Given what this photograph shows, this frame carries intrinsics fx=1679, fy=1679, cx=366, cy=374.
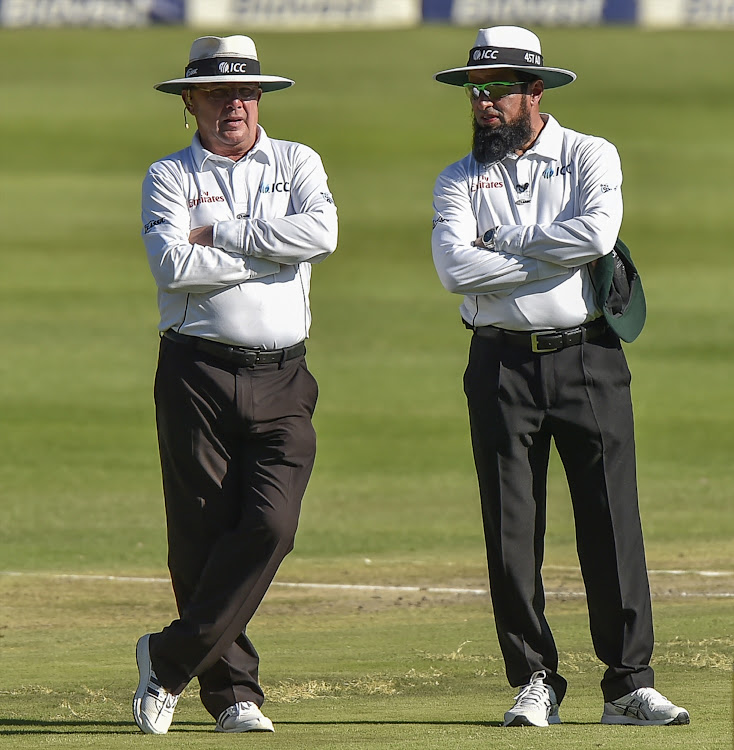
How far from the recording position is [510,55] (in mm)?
5840

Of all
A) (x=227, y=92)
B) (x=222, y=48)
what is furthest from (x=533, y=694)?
(x=222, y=48)

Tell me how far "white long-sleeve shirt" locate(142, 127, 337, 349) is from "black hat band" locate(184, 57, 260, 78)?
9.4 inches

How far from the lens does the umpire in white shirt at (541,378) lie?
564cm

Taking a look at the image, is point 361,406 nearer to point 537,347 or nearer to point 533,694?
point 537,347

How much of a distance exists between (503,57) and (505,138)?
0.28 meters

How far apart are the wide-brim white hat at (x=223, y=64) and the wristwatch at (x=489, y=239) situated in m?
0.89

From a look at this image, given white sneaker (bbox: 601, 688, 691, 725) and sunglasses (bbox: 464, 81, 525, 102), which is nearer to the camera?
white sneaker (bbox: 601, 688, 691, 725)

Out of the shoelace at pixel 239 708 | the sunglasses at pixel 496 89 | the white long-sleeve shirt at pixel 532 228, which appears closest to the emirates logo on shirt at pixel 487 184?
the white long-sleeve shirt at pixel 532 228

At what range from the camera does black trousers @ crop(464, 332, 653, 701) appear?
5.64m

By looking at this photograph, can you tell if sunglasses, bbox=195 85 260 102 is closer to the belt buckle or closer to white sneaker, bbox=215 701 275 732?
the belt buckle

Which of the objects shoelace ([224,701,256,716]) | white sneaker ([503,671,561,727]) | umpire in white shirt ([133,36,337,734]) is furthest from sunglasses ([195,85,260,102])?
white sneaker ([503,671,561,727])

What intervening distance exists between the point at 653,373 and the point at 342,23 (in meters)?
A: 25.1

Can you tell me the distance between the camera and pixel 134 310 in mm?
21391

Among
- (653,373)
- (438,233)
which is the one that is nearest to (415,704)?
(438,233)
